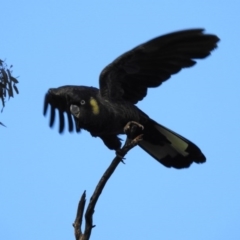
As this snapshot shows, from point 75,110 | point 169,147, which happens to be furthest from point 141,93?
point 75,110

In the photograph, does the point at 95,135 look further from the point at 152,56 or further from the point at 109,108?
the point at 152,56

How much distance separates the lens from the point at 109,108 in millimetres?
5891

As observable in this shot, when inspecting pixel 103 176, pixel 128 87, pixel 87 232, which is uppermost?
pixel 128 87

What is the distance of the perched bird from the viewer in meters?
5.77

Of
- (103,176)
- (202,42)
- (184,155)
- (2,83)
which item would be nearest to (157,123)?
(184,155)

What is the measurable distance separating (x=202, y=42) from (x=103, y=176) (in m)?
1.98

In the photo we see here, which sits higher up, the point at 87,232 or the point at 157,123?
the point at 157,123

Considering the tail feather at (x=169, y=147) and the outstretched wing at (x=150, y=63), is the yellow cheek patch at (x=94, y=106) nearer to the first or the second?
the outstretched wing at (x=150, y=63)

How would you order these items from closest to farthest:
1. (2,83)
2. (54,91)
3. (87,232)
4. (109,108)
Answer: (87,232) < (2,83) < (109,108) < (54,91)

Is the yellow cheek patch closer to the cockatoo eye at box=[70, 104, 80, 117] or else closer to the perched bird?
the perched bird

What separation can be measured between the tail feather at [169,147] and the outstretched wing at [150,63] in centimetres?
35

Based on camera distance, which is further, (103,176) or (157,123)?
(157,123)

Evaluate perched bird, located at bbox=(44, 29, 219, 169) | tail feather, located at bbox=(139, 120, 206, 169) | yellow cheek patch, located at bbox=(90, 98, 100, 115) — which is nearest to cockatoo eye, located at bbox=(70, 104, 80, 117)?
perched bird, located at bbox=(44, 29, 219, 169)

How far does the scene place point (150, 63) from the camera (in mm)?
6109
